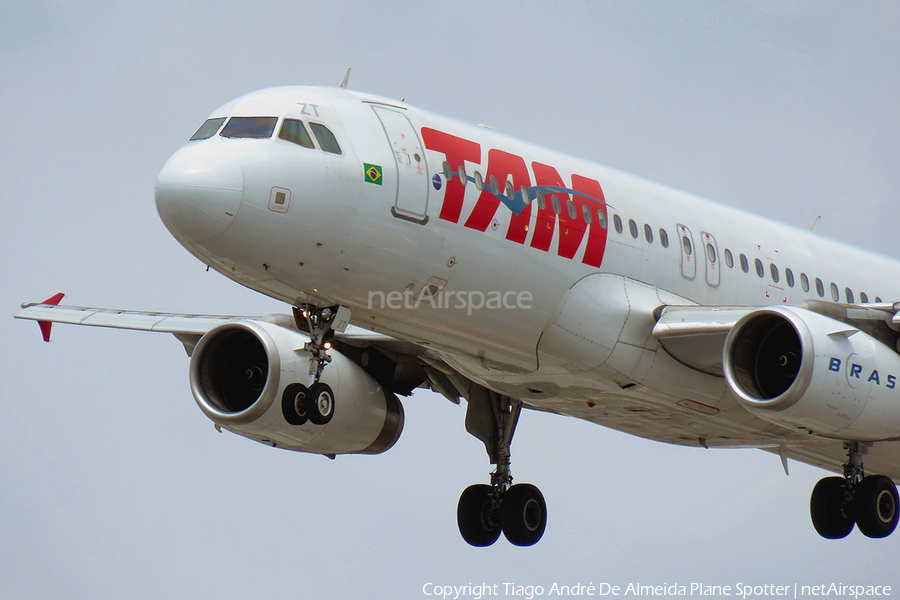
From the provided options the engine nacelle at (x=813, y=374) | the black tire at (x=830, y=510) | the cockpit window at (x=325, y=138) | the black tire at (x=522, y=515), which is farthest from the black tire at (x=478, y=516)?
the cockpit window at (x=325, y=138)

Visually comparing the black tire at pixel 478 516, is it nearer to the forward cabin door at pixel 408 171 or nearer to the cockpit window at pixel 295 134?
the forward cabin door at pixel 408 171

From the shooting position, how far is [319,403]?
19.0m

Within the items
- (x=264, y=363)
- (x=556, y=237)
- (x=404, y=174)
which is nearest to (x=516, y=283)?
(x=556, y=237)

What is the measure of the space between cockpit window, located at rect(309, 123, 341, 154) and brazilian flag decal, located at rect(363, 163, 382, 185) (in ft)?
1.36

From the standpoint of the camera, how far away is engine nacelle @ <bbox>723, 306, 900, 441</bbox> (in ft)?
65.6

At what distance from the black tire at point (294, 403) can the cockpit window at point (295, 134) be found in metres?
3.29

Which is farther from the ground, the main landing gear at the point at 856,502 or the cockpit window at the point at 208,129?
the cockpit window at the point at 208,129

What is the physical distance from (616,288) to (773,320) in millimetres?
2314

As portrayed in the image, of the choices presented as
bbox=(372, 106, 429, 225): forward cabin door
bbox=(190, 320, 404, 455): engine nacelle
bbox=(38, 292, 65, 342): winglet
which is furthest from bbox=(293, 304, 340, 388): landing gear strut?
bbox=(38, 292, 65, 342): winglet

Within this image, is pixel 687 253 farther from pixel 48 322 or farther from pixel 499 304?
pixel 48 322

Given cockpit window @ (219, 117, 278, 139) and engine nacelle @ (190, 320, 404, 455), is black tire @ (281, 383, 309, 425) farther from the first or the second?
engine nacelle @ (190, 320, 404, 455)

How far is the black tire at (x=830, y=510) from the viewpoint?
24.3m

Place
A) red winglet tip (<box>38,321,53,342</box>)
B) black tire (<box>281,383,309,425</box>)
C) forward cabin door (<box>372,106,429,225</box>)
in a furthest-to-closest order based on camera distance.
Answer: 1. red winglet tip (<box>38,321,53,342</box>)
2. black tire (<box>281,383,309,425</box>)
3. forward cabin door (<box>372,106,429,225</box>)

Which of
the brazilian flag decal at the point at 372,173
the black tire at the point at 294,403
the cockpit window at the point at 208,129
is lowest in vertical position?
the black tire at the point at 294,403
